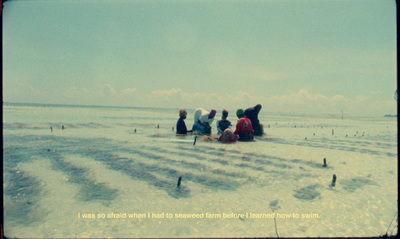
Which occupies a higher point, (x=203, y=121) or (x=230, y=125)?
(x=203, y=121)

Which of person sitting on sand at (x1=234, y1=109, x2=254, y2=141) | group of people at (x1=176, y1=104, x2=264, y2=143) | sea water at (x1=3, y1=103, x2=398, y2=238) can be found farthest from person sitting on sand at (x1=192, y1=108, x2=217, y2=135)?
sea water at (x1=3, y1=103, x2=398, y2=238)

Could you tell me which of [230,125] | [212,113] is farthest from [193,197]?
[212,113]

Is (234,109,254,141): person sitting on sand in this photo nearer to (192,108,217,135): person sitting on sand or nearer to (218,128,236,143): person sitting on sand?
(218,128,236,143): person sitting on sand

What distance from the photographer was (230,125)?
16.3 metres

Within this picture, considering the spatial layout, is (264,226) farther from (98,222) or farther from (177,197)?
(98,222)

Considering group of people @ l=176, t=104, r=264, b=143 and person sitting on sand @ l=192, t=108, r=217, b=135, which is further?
person sitting on sand @ l=192, t=108, r=217, b=135

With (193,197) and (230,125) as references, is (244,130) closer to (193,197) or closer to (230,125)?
(230,125)

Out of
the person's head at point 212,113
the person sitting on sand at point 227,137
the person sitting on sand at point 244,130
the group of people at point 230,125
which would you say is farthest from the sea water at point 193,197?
the person's head at point 212,113

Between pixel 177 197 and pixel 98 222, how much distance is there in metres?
1.93

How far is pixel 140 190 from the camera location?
6.11 metres

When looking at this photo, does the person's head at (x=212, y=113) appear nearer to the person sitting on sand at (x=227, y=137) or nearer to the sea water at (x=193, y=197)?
the person sitting on sand at (x=227, y=137)

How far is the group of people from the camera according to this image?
1460 cm

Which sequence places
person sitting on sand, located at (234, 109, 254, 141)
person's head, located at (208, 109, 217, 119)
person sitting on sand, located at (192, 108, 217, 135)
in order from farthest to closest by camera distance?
person sitting on sand, located at (192, 108, 217, 135) < person's head, located at (208, 109, 217, 119) < person sitting on sand, located at (234, 109, 254, 141)

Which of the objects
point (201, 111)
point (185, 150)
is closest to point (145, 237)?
point (185, 150)
